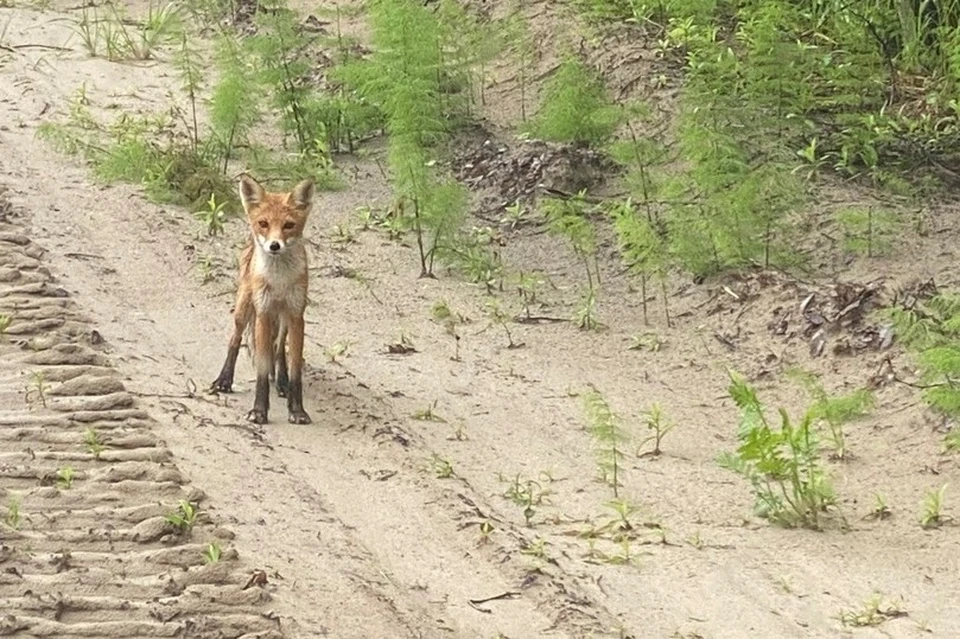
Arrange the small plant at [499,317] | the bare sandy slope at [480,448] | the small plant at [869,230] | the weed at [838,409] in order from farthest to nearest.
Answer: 1. the small plant at [869,230]
2. the small plant at [499,317]
3. the weed at [838,409]
4. the bare sandy slope at [480,448]

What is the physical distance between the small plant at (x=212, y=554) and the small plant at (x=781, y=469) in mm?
2212

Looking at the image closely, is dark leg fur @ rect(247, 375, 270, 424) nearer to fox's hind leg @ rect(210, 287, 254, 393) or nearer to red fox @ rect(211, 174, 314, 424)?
red fox @ rect(211, 174, 314, 424)

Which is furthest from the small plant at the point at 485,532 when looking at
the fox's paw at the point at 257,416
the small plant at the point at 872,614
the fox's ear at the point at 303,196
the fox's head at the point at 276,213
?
the fox's ear at the point at 303,196

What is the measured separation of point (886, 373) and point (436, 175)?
380 centimetres

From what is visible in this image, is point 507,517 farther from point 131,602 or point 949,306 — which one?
point 949,306

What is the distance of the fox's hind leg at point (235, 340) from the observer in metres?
8.23

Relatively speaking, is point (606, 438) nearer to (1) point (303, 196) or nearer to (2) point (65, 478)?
(1) point (303, 196)

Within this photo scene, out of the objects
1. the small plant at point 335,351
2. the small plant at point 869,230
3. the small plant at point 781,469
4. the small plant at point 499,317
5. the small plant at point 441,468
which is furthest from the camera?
→ the small plant at point 869,230

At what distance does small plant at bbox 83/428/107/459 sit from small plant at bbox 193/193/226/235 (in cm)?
357

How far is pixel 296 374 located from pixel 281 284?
0.50m

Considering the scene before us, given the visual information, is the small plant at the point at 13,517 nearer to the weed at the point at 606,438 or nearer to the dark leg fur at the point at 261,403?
the dark leg fur at the point at 261,403

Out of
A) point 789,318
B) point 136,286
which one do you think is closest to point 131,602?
point 136,286

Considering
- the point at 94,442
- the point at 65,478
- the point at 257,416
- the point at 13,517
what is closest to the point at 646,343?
the point at 257,416

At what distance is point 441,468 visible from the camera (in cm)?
741
